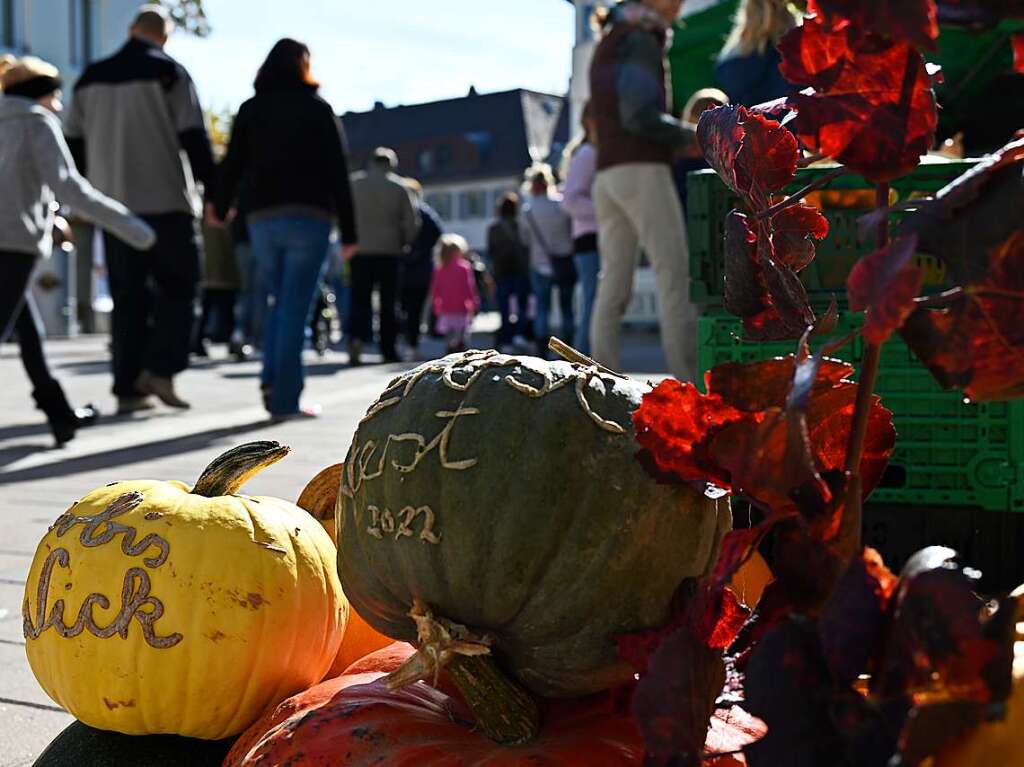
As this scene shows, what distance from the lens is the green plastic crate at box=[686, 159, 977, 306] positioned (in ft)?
8.12

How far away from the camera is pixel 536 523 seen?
1305 millimetres

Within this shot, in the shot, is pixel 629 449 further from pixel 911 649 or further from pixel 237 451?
pixel 237 451

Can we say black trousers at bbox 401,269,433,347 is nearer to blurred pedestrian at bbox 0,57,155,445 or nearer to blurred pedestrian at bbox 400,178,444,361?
blurred pedestrian at bbox 400,178,444,361

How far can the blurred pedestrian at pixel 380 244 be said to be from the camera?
11.6m

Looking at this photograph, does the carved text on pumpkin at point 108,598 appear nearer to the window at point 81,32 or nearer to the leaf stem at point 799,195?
the leaf stem at point 799,195

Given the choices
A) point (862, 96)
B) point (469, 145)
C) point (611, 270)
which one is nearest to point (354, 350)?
point (611, 270)

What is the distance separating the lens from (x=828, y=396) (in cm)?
115

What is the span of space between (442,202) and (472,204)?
2161 mm

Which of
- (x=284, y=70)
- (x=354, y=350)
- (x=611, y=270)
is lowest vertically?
(x=354, y=350)

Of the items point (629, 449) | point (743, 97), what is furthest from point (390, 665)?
point (743, 97)

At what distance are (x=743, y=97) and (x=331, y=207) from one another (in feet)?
7.57

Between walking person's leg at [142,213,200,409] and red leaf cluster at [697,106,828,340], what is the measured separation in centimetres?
593

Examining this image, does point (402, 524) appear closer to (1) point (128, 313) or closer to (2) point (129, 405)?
(1) point (128, 313)

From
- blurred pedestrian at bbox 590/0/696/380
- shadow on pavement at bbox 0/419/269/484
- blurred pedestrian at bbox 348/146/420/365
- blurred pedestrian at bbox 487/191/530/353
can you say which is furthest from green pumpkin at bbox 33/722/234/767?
blurred pedestrian at bbox 487/191/530/353
